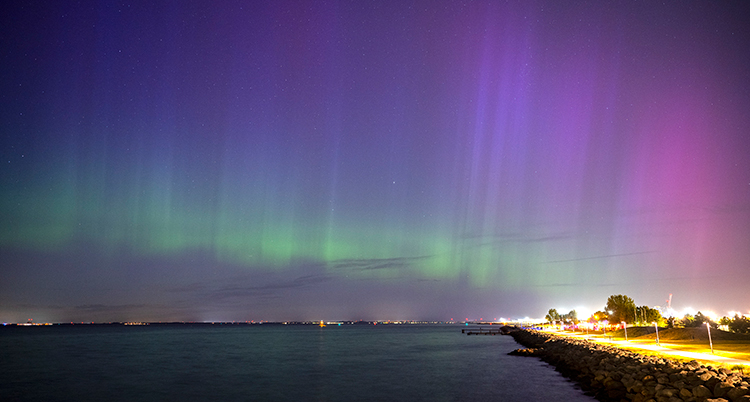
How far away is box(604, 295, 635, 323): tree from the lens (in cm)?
10638

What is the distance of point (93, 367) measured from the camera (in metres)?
58.4

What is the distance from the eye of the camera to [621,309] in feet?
353

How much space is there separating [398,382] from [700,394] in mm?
26700

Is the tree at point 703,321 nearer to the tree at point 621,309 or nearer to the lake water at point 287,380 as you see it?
the tree at point 621,309

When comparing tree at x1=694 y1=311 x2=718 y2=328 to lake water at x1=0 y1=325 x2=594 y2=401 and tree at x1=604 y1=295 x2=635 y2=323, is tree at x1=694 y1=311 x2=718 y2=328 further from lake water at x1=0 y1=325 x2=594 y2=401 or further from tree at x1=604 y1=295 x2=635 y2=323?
lake water at x1=0 y1=325 x2=594 y2=401

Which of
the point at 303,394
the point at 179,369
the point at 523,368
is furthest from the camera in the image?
the point at 179,369

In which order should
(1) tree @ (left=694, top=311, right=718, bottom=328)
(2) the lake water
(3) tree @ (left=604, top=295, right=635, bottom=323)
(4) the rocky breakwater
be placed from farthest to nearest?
1. (3) tree @ (left=604, top=295, right=635, bottom=323)
2. (1) tree @ (left=694, top=311, right=718, bottom=328)
3. (2) the lake water
4. (4) the rocky breakwater

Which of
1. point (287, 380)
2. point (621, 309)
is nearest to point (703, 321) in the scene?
point (621, 309)

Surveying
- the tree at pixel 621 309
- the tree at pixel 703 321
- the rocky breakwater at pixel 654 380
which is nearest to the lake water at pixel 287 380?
the rocky breakwater at pixel 654 380

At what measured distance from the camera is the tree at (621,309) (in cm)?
10638

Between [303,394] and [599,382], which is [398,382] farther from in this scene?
[599,382]

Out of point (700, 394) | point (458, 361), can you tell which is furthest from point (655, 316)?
point (700, 394)

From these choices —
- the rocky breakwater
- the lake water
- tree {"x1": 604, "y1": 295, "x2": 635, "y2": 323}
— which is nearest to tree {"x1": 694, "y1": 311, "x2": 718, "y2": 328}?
tree {"x1": 604, "y1": 295, "x2": 635, "y2": 323}

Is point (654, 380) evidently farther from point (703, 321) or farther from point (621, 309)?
point (621, 309)
